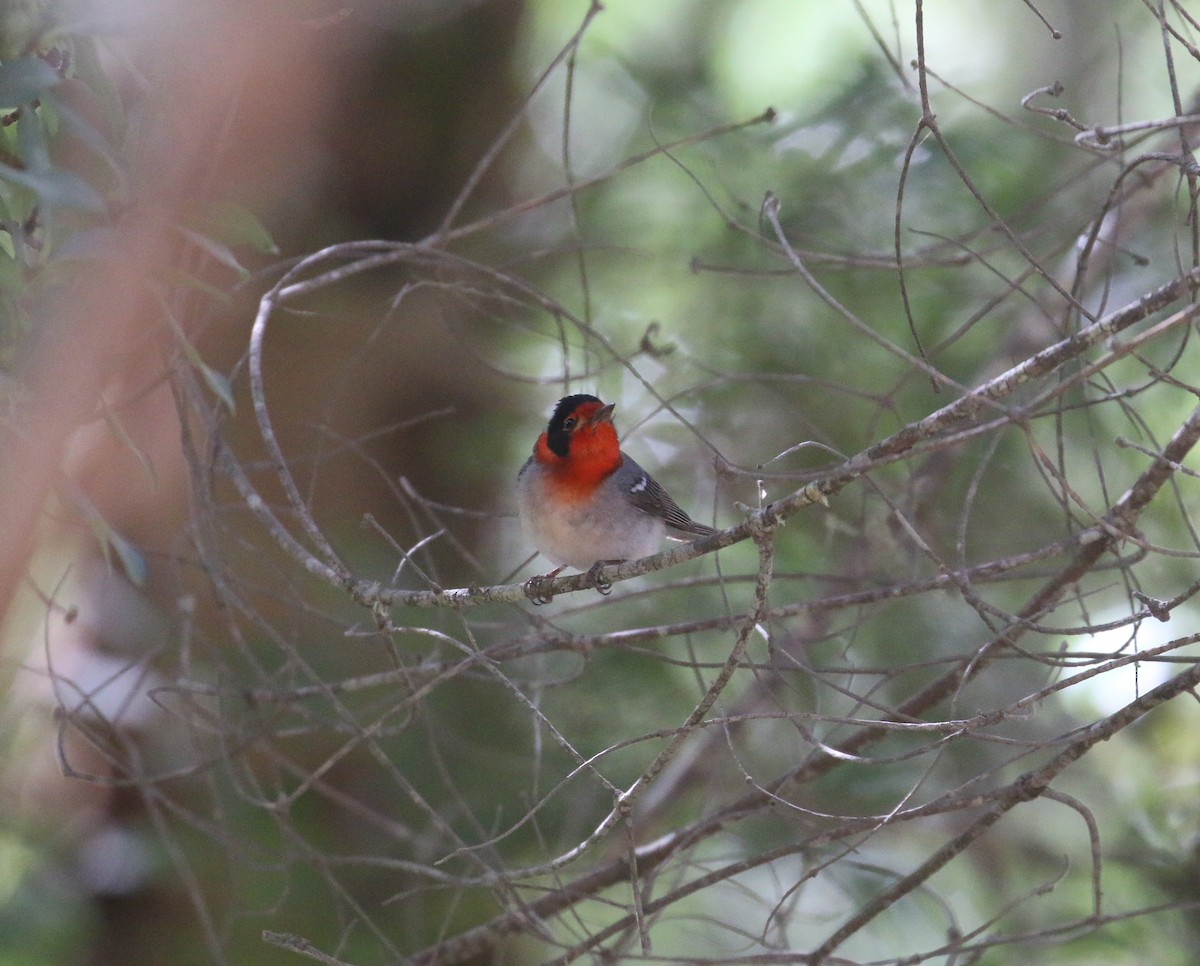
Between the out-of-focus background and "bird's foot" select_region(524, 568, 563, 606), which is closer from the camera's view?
"bird's foot" select_region(524, 568, 563, 606)

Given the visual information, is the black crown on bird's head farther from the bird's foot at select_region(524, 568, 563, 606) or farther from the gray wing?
the bird's foot at select_region(524, 568, 563, 606)

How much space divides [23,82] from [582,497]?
89.8 inches

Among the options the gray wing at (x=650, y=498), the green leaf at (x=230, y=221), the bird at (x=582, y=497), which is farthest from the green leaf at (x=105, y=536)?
the gray wing at (x=650, y=498)

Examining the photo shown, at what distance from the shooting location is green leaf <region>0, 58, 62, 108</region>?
196 centimetres

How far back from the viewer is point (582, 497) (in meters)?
3.95

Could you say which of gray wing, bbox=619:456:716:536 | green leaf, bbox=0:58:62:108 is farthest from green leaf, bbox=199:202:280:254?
gray wing, bbox=619:456:716:536

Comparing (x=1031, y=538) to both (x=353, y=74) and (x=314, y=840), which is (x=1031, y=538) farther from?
(x=353, y=74)

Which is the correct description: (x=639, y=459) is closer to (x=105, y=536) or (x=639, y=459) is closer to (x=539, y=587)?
(x=539, y=587)

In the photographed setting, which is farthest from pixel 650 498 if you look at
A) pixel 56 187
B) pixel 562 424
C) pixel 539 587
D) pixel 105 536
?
pixel 56 187

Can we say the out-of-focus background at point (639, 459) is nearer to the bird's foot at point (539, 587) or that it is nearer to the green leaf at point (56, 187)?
the bird's foot at point (539, 587)

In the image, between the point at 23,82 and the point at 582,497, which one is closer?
the point at 23,82

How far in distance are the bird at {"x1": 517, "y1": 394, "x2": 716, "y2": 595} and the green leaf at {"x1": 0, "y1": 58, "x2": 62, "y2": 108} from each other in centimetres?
210

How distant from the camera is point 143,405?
14.3ft

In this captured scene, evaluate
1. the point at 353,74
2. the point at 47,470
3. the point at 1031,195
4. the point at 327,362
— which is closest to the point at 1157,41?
the point at 1031,195
